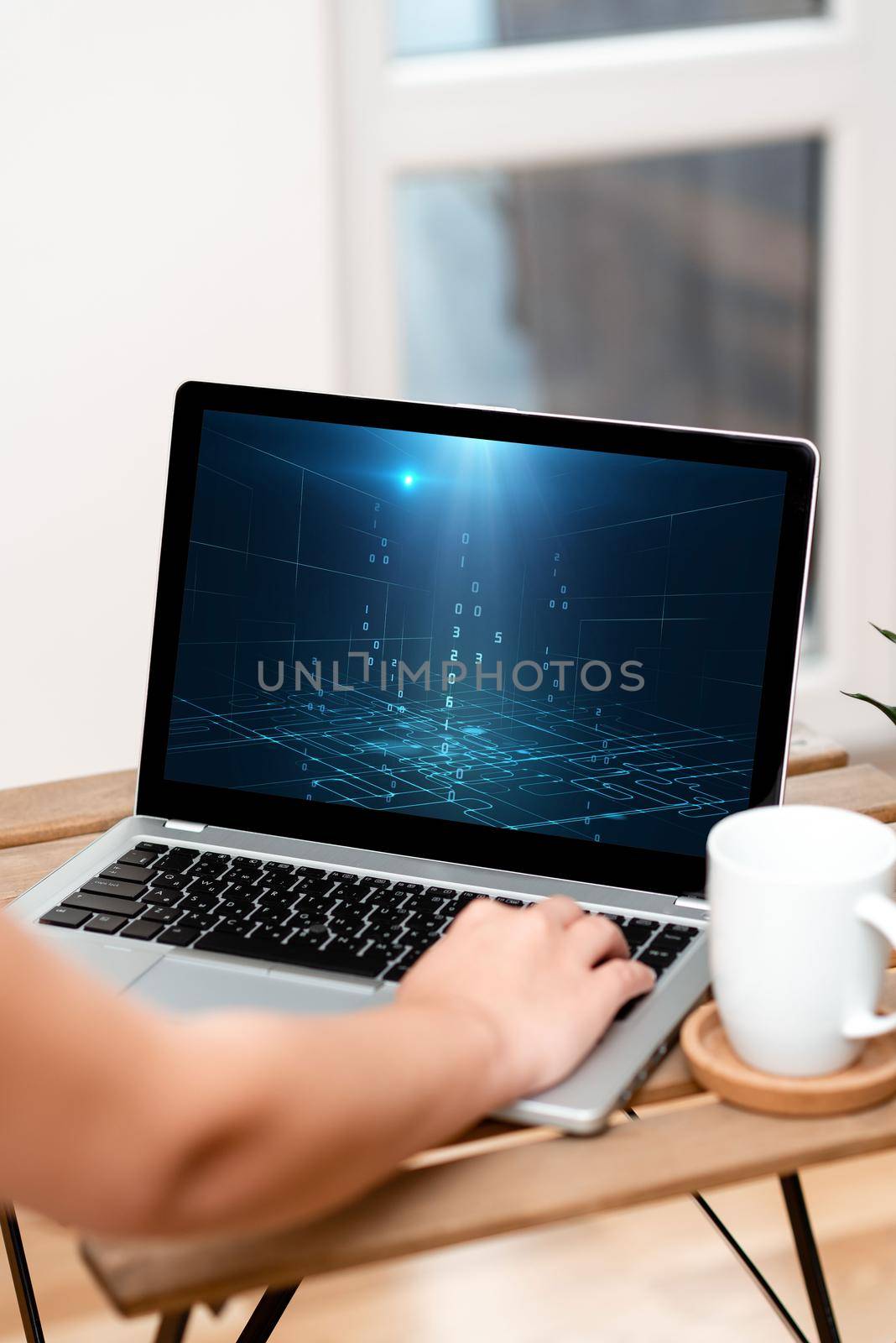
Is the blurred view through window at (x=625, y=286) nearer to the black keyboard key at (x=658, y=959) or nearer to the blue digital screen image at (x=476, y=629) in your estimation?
the blue digital screen image at (x=476, y=629)

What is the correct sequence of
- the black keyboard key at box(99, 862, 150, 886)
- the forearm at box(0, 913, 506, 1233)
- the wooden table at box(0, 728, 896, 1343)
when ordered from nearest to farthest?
the forearm at box(0, 913, 506, 1233) → the wooden table at box(0, 728, 896, 1343) → the black keyboard key at box(99, 862, 150, 886)

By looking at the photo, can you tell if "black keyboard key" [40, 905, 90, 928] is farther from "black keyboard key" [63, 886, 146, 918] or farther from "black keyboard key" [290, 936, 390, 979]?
"black keyboard key" [290, 936, 390, 979]

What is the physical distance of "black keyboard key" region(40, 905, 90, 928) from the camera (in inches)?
35.1

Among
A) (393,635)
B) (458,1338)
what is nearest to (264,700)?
(393,635)

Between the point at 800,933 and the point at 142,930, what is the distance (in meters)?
0.41

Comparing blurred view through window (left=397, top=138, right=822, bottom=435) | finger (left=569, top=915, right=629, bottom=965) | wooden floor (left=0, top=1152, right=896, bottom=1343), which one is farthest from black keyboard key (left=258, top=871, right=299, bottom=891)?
blurred view through window (left=397, top=138, right=822, bottom=435)

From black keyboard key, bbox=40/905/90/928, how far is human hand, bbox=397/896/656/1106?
255mm

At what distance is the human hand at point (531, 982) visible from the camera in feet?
2.23

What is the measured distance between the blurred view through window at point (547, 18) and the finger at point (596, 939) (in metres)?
1.44

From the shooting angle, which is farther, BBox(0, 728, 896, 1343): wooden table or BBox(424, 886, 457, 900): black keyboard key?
BBox(424, 886, 457, 900): black keyboard key

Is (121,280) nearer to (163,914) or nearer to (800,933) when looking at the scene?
(163,914)

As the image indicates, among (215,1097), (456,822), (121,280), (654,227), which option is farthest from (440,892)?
(654,227)

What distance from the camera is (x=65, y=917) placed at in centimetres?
90

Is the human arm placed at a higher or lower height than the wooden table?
higher
